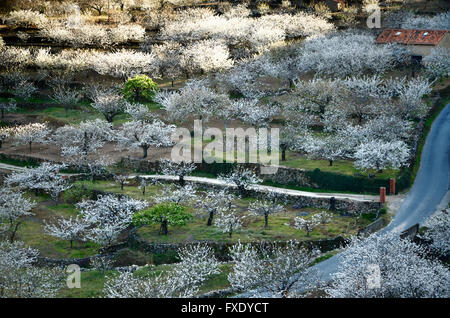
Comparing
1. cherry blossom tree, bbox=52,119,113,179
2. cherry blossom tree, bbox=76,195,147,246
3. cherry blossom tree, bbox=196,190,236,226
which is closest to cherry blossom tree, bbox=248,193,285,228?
cherry blossom tree, bbox=196,190,236,226

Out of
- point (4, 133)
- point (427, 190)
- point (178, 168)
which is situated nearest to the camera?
point (427, 190)

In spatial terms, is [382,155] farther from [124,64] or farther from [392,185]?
[124,64]

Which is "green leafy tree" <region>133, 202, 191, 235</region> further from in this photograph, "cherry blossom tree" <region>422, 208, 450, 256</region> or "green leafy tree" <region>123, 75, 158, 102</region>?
"green leafy tree" <region>123, 75, 158, 102</region>

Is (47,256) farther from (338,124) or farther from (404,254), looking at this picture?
(338,124)

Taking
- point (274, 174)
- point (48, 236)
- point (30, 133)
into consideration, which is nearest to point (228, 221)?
point (274, 174)

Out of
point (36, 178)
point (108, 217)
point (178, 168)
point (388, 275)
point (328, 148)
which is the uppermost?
point (328, 148)
